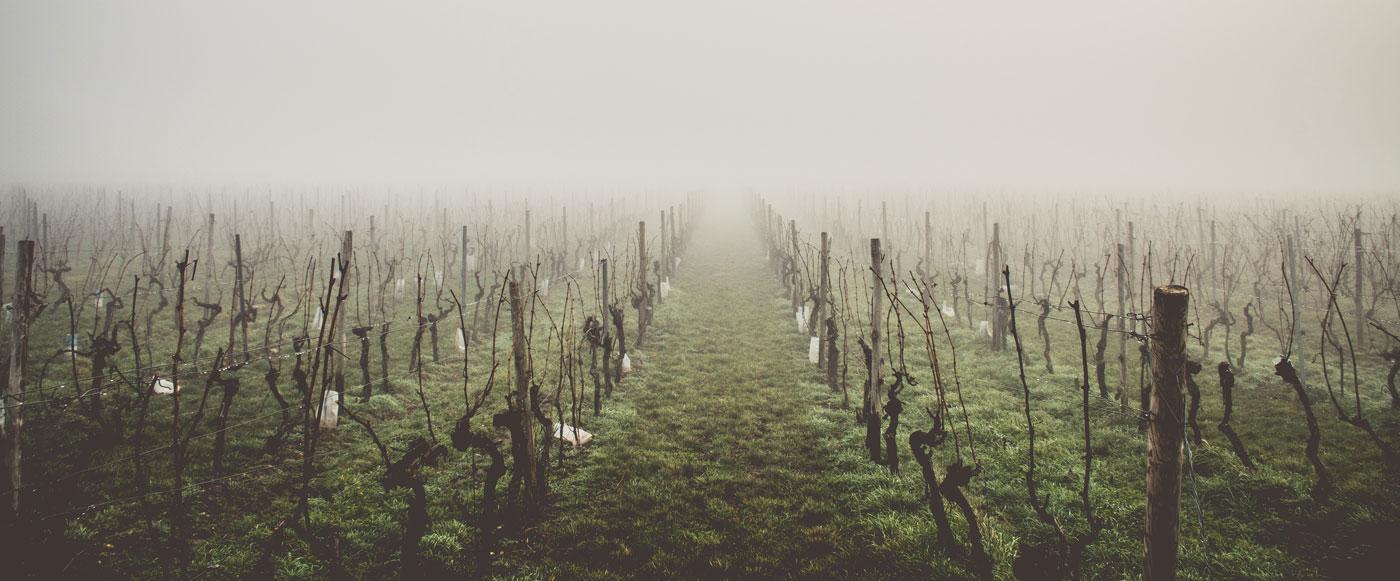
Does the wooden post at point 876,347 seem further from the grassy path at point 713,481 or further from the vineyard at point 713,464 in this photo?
the grassy path at point 713,481

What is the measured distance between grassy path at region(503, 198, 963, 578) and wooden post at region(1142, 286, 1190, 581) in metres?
1.67

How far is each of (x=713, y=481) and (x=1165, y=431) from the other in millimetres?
3299

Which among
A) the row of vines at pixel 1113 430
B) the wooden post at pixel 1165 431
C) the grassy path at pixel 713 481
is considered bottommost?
the grassy path at pixel 713 481

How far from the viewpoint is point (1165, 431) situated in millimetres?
2387

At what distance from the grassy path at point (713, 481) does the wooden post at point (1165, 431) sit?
167cm

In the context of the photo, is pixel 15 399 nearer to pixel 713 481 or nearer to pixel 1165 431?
pixel 713 481

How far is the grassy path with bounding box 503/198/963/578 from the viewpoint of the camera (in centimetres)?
371

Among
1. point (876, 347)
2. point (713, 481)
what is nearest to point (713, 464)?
point (713, 481)

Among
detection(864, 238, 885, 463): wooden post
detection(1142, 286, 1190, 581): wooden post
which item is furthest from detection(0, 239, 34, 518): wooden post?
detection(1142, 286, 1190, 581): wooden post

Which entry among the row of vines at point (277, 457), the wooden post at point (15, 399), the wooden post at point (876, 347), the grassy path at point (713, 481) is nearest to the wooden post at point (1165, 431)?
the grassy path at point (713, 481)

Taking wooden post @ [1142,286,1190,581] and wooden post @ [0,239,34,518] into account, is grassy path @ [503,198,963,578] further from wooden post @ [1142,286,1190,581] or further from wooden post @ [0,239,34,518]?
wooden post @ [0,239,34,518]

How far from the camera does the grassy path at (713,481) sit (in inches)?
146

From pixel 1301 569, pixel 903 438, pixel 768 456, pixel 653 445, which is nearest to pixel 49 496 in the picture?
pixel 653 445

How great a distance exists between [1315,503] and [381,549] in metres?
6.83
